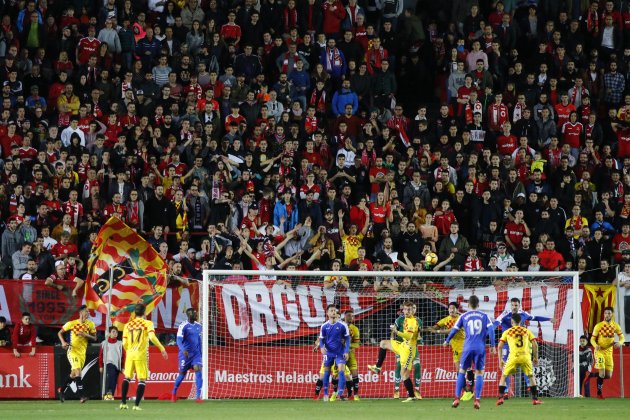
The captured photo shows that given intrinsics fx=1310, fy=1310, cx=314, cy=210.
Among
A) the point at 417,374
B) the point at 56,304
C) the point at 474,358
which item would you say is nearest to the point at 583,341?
the point at 417,374

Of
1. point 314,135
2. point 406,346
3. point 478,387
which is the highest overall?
point 314,135

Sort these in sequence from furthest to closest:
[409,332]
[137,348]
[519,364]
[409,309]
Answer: [409,309] → [409,332] → [519,364] → [137,348]

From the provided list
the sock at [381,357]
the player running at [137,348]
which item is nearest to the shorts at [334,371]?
the sock at [381,357]

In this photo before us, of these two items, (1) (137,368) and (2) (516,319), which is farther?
(2) (516,319)

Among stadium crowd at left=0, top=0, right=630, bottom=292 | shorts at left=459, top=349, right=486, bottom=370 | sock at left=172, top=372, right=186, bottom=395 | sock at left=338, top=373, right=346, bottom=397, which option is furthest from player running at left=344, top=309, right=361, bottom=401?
shorts at left=459, top=349, right=486, bottom=370

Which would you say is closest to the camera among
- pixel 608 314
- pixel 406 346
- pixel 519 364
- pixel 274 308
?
pixel 519 364

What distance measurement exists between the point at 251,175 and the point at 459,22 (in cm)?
896

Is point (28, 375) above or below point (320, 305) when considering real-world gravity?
below

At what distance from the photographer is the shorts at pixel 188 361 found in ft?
82.3

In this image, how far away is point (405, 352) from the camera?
25.1 meters

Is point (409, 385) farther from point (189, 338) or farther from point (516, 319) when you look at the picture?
point (189, 338)

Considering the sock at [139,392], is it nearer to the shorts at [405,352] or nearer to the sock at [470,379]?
the shorts at [405,352]

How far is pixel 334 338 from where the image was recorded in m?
24.9

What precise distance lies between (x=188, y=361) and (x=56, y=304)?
3.26m
